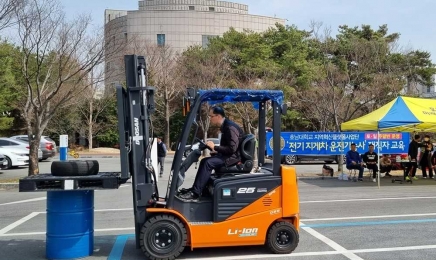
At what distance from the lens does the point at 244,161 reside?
692cm

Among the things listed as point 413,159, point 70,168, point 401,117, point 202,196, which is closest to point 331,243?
point 202,196

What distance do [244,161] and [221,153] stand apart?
15.4 inches

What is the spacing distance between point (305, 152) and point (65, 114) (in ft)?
99.1

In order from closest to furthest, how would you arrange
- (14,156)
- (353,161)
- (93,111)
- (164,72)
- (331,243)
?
1. (331,243)
2. (353,161)
3. (14,156)
4. (164,72)
5. (93,111)

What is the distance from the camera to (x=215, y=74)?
112 ft

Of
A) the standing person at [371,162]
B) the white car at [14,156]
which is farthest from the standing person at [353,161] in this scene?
the white car at [14,156]

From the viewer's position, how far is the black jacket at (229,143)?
6758 millimetres

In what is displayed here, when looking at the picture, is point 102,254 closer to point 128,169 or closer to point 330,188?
point 128,169

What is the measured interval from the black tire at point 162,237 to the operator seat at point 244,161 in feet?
3.42

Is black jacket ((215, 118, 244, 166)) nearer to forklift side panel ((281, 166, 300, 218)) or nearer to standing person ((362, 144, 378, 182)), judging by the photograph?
forklift side panel ((281, 166, 300, 218))

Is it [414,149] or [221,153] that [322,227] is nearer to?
[221,153]

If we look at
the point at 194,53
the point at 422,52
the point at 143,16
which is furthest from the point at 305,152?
the point at 143,16

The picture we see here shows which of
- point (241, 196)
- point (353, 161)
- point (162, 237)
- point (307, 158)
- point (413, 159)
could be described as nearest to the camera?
point (162, 237)

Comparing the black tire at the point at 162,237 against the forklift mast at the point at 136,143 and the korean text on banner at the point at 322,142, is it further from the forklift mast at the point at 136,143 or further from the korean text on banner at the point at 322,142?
the korean text on banner at the point at 322,142
